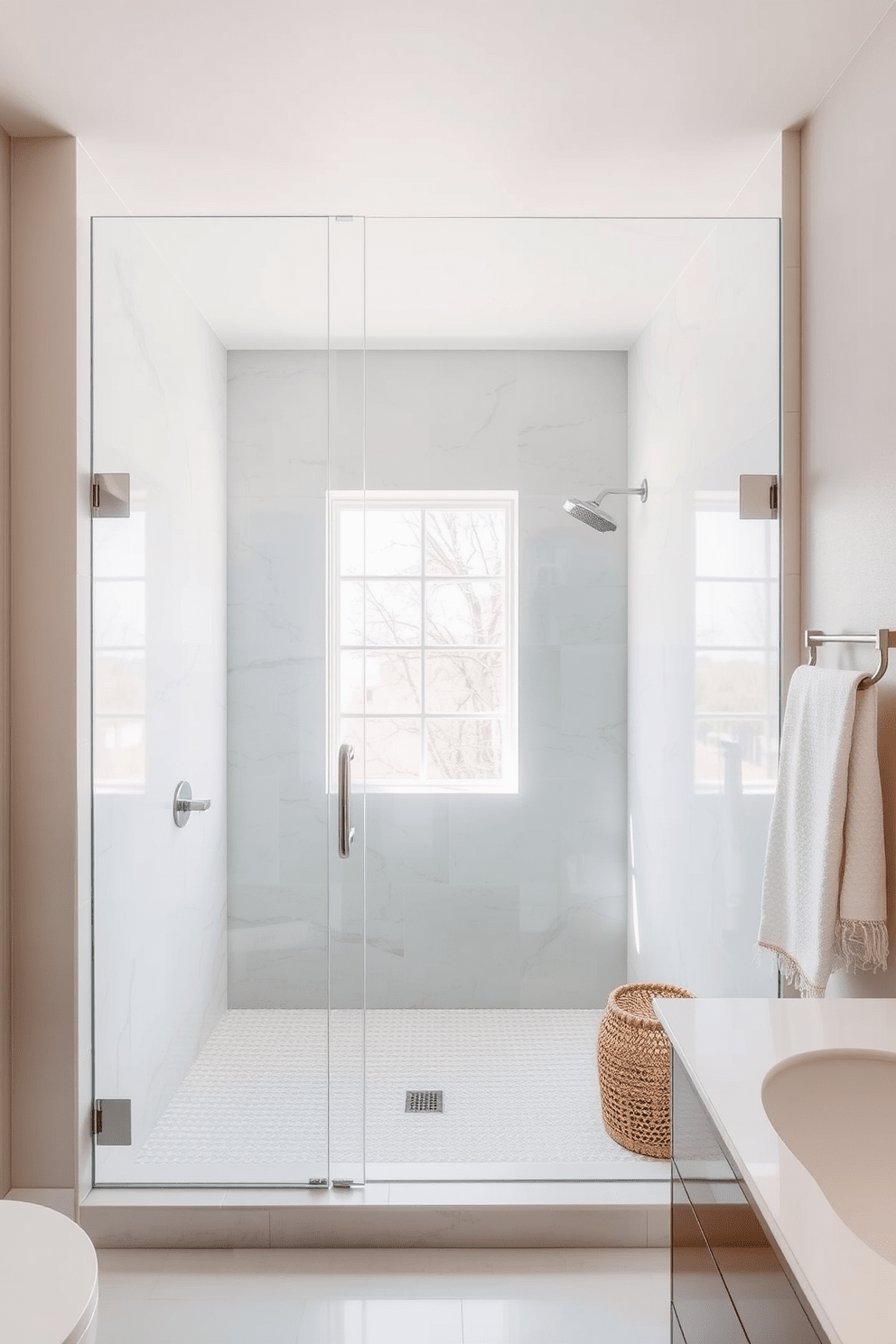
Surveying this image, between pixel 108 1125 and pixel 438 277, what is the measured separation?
2.16 meters

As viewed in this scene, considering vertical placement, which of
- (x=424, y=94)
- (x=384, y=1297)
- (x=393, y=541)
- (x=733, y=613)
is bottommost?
(x=384, y=1297)

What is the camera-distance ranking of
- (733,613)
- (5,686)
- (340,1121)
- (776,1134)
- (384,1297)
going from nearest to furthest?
(776,1134) → (384,1297) → (5,686) → (340,1121) → (733,613)

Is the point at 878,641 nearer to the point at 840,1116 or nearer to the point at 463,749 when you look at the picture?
the point at 840,1116

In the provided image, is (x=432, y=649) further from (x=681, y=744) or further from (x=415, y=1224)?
(x=415, y=1224)

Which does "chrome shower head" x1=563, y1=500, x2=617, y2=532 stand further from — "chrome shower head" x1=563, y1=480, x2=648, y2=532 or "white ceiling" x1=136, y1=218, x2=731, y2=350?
"white ceiling" x1=136, y1=218, x2=731, y2=350

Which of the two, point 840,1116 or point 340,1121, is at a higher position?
point 840,1116

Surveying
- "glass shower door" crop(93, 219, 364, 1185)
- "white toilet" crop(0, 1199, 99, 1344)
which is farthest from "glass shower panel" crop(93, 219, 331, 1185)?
"white toilet" crop(0, 1199, 99, 1344)

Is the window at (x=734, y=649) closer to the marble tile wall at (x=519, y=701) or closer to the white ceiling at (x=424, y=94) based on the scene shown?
the marble tile wall at (x=519, y=701)

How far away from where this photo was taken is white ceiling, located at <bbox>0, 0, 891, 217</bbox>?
1572 mm

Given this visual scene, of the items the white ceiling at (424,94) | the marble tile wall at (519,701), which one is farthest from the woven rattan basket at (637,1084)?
the white ceiling at (424,94)

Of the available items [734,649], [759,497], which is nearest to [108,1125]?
[734,649]

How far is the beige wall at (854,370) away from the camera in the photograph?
5.20 ft

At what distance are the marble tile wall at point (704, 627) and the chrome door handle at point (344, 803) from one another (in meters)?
0.74

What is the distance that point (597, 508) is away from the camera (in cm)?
229
